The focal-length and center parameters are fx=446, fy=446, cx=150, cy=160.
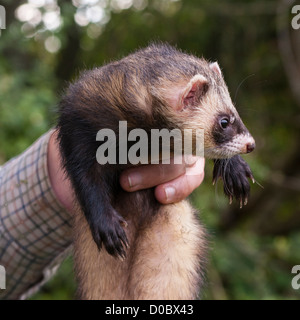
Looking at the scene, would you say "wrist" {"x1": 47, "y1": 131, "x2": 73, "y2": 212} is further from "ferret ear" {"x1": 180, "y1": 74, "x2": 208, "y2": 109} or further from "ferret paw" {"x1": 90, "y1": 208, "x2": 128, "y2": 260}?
"ferret ear" {"x1": 180, "y1": 74, "x2": 208, "y2": 109}

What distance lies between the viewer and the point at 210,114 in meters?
1.50

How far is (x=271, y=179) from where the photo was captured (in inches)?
143

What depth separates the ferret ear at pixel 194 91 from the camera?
1425 mm

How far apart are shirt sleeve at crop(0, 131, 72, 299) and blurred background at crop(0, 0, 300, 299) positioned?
2.57ft

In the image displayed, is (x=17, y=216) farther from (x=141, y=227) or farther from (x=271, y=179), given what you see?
(x=271, y=179)

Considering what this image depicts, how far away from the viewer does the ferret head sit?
145 centimetres

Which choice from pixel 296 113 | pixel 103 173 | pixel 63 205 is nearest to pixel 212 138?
pixel 103 173

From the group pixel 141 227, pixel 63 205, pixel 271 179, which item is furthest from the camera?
pixel 271 179

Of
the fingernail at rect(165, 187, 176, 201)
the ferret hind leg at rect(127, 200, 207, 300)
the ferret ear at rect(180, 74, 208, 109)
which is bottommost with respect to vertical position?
the ferret hind leg at rect(127, 200, 207, 300)

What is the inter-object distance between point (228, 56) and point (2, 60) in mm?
2153

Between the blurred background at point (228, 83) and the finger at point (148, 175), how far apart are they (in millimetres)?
1153

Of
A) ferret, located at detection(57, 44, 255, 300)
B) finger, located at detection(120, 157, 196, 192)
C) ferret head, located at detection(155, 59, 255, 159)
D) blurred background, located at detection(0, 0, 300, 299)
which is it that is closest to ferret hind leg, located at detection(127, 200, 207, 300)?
ferret, located at detection(57, 44, 255, 300)

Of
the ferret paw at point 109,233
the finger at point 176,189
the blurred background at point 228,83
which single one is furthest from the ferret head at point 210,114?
the blurred background at point 228,83

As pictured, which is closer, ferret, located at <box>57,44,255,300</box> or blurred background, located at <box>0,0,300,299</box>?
ferret, located at <box>57,44,255,300</box>
